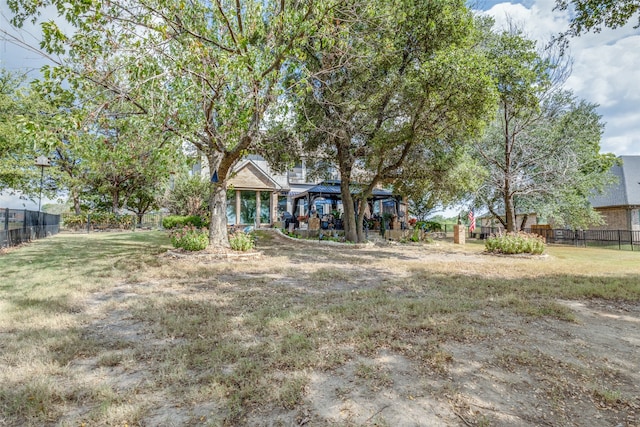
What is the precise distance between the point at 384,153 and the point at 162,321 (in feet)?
35.8

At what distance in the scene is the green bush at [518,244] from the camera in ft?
37.9

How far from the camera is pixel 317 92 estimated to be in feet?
41.3

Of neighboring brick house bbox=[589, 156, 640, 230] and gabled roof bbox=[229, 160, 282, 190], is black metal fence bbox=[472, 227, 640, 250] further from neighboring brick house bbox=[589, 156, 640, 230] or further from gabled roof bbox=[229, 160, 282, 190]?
gabled roof bbox=[229, 160, 282, 190]

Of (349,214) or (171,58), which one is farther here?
(349,214)

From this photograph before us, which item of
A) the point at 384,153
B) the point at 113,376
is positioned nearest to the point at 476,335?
the point at 113,376

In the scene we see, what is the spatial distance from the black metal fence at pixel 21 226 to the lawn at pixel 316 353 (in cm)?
774

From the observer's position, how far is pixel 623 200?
20.7 meters

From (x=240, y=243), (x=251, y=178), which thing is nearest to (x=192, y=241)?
(x=240, y=243)

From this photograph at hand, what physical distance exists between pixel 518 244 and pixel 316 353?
11.3 m

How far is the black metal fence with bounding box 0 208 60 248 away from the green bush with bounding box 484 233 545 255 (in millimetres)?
18434

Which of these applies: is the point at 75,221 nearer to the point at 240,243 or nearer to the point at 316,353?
the point at 240,243

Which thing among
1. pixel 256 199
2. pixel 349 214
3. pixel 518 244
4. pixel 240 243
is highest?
pixel 256 199

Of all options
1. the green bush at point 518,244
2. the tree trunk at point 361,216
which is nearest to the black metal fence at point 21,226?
the tree trunk at point 361,216

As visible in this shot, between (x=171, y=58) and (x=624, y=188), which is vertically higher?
(x=171, y=58)
